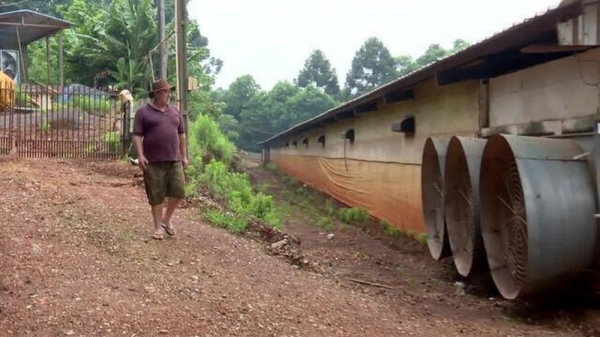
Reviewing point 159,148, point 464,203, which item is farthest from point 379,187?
point 159,148

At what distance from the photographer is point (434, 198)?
32.1 ft

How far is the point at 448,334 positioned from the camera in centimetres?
522

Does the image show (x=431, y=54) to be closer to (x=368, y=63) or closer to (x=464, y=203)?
(x=368, y=63)

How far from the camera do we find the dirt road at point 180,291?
457cm

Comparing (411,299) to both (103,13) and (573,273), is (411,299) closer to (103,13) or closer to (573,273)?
(573,273)

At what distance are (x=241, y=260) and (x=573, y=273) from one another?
3217 mm

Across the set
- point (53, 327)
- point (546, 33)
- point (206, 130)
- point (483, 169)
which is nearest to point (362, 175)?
point (206, 130)

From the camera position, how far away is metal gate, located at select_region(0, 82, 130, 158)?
15.1 metres

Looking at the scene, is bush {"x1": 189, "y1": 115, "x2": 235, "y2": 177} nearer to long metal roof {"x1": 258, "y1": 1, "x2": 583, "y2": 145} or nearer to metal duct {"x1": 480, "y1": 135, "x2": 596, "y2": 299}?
long metal roof {"x1": 258, "y1": 1, "x2": 583, "y2": 145}

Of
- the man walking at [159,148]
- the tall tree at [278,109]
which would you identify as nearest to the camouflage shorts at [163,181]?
the man walking at [159,148]

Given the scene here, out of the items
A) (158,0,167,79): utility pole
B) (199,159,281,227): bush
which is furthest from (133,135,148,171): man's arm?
(158,0,167,79): utility pole

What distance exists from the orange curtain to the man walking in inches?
224

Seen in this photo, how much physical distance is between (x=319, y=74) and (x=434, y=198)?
6239cm

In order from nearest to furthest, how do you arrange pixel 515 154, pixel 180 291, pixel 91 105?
pixel 180 291 < pixel 515 154 < pixel 91 105
